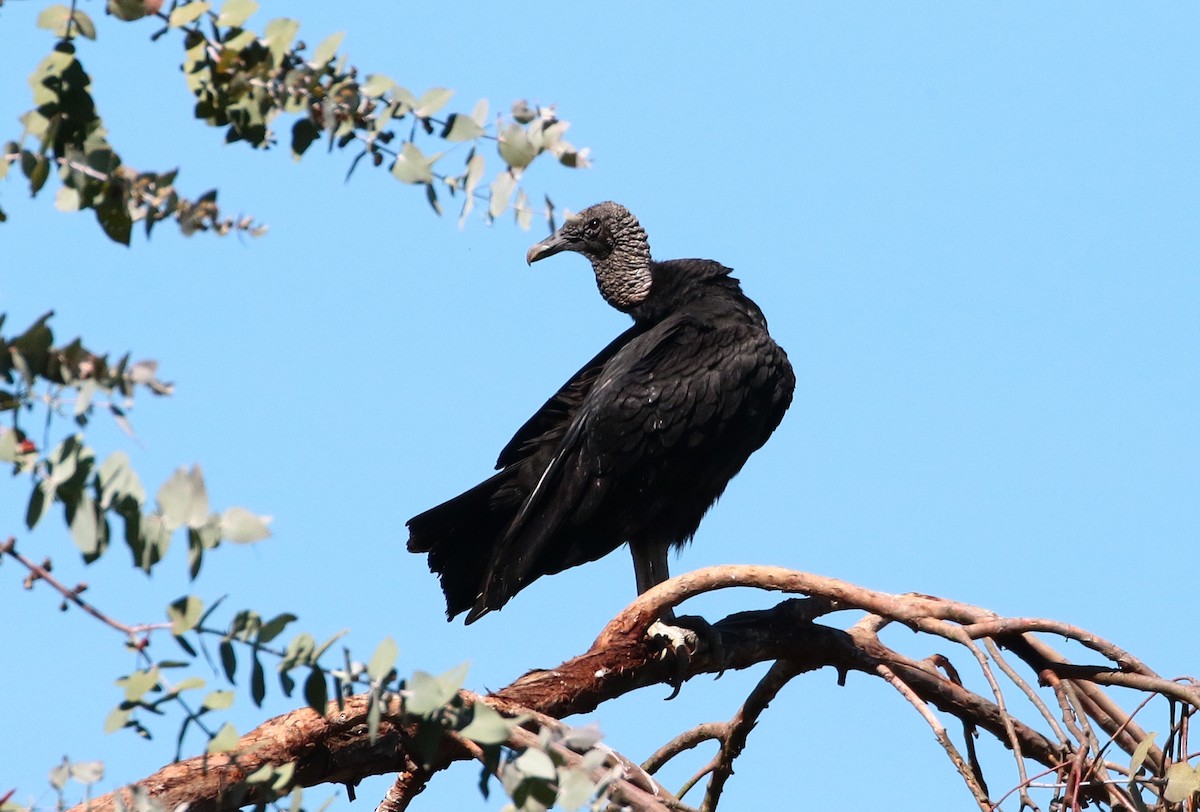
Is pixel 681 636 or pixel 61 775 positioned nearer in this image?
pixel 61 775

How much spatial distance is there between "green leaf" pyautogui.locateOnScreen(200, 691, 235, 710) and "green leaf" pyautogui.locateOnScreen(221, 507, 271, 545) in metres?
0.22

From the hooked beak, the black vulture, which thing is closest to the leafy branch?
the black vulture

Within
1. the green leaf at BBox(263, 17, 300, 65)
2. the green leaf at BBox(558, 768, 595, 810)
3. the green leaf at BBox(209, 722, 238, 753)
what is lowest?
the green leaf at BBox(558, 768, 595, 810)

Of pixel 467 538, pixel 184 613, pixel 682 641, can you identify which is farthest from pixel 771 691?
pixel 184 613

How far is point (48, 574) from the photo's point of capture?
128cm

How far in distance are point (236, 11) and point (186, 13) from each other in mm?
53

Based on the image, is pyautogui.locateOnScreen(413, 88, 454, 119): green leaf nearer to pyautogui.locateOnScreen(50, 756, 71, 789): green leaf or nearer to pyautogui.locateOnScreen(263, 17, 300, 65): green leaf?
pyautogui.locateOnScreen(263, 17, 300, 65): green leaf

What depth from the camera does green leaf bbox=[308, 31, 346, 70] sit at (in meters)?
1.46

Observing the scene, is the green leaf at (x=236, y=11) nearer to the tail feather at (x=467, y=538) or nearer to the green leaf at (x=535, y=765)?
the green leaf at (x=535, y=765)

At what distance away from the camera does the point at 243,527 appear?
1.15 meters

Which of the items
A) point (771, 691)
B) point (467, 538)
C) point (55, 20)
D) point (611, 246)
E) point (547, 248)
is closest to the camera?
point (55, 20)

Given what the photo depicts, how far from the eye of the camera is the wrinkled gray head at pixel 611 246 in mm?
4840

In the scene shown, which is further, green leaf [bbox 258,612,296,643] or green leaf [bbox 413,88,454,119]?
green leaf [bbox 413,88,454,119]

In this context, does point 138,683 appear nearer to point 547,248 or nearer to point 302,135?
point 302,135
